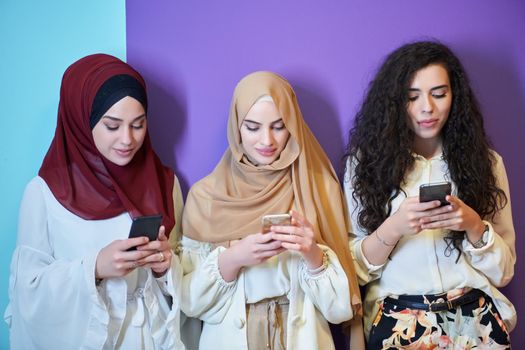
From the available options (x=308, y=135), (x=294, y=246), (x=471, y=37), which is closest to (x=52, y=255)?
(x=294, y=246)

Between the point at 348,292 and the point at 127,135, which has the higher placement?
the point at 127,135

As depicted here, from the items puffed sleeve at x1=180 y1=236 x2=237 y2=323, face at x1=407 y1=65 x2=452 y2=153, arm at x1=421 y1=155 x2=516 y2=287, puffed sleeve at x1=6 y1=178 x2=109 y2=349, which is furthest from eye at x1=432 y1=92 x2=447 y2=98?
puffed sleeve at x1=6 y1=178 x2=109 y2=349

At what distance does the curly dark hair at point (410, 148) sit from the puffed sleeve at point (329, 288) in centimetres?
25

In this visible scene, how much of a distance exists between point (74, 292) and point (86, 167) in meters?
0.39

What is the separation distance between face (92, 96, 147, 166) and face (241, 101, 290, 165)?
351 mm

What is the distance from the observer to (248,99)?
1635mm

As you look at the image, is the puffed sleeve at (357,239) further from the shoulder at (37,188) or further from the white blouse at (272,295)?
the shoulder at (37,188)

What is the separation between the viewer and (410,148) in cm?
172

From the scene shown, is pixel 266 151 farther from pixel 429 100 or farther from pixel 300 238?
pixel 429 100

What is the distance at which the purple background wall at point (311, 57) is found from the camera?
192cm

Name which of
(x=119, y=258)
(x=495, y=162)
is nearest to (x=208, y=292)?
(x=119, y=258)

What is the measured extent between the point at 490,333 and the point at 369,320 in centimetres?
39

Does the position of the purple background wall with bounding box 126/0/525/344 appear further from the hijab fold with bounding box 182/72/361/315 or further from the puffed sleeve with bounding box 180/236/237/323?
the puffed sleeve with bounding box 180/236/237/323

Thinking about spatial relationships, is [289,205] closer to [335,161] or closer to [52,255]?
[335,161]
